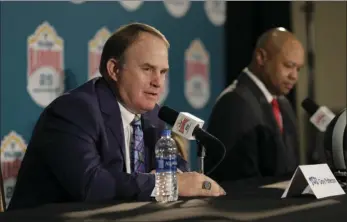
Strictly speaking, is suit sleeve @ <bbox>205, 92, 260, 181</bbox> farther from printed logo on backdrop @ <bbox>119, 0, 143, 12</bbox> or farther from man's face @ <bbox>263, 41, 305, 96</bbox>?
printed logo on backdrop @ <bbox>119, 0, 143, 12</bbox>

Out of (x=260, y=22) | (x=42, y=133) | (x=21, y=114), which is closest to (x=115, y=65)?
(x=42, y=133)

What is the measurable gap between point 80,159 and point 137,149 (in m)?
0.32

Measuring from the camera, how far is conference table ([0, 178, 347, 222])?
1486 mm

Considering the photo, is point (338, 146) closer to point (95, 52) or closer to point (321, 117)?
point (321, 117)

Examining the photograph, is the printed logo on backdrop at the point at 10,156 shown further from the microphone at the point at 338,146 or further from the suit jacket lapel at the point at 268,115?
the microphone at the point at 338,146

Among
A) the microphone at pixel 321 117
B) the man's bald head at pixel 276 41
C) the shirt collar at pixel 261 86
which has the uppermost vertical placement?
the man's bald head at pixel 276 41

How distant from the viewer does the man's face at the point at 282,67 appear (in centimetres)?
348

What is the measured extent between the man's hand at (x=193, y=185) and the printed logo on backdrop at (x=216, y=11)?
6.79 ft

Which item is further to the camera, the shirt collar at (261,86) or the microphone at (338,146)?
the shirt collar at (261,86)

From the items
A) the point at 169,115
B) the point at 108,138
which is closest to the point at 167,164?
the point at 169,115

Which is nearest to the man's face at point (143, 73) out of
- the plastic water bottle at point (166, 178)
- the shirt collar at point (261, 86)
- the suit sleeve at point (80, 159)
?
the suit sleeve at point (80, 159)

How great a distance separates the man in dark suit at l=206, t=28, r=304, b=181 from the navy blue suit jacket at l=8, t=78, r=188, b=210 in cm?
76

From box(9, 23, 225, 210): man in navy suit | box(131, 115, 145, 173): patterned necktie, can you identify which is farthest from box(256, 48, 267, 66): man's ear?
box(131, 115, 145, 173): patterned necktie

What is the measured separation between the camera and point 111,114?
89.4 inches
